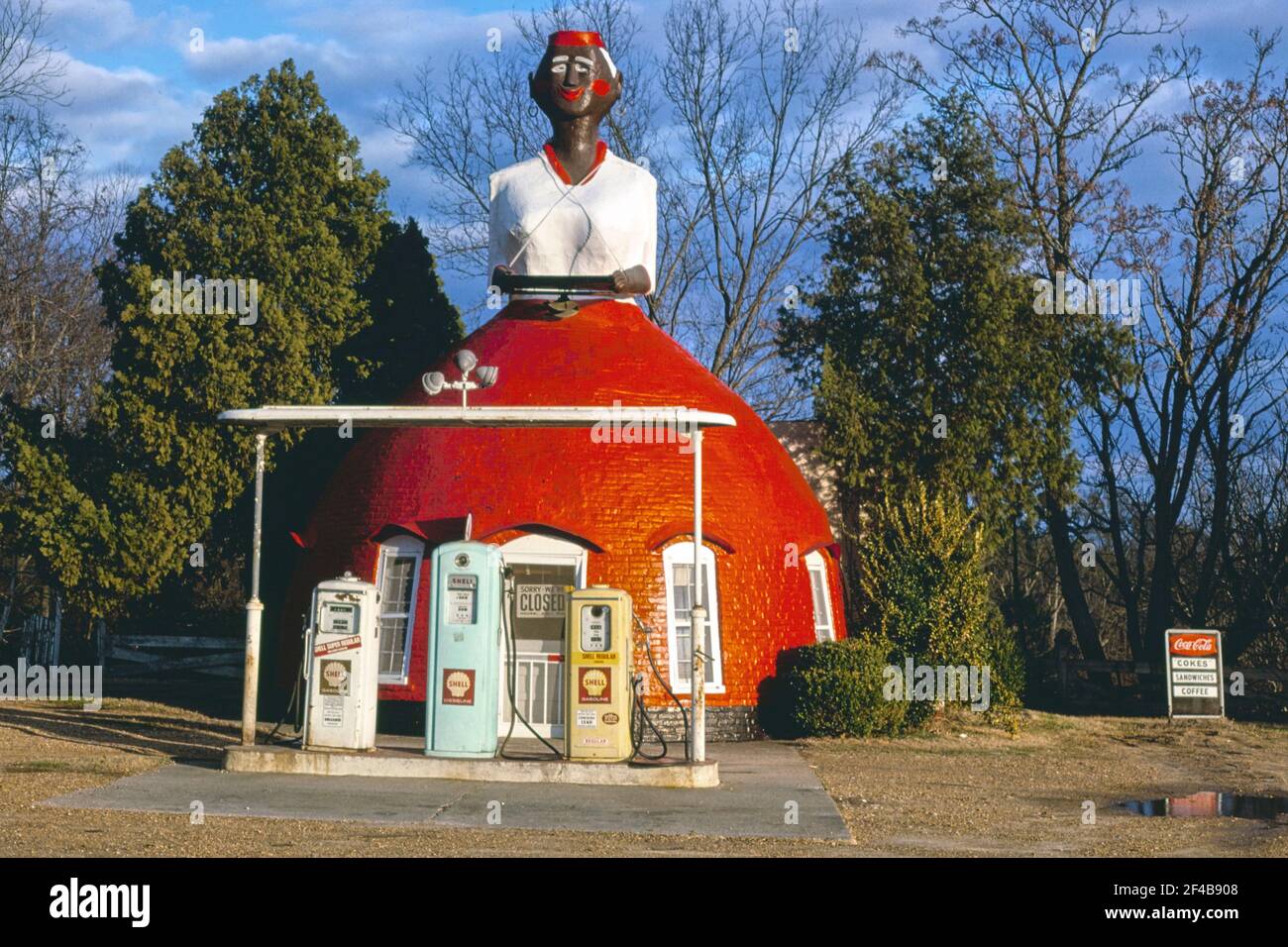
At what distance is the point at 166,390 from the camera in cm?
2605

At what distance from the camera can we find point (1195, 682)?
85.3 ft

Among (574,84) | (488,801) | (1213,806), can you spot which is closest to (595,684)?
(488,801)

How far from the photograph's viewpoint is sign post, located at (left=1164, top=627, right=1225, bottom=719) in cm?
2592

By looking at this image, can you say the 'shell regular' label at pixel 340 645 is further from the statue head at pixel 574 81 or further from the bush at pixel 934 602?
the statue head at pixel 574 81

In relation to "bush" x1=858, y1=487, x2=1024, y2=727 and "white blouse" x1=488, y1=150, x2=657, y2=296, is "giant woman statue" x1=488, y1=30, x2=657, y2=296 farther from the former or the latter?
"bush" x1=858, y1=487, x2=1024, y2=727

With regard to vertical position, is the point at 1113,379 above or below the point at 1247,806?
above

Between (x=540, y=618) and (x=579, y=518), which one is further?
(x=579, y=518)

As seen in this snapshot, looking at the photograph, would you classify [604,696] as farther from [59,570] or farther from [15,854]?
[59,570]

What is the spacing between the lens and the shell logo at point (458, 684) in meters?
15.4

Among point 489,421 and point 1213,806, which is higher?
point 489,421

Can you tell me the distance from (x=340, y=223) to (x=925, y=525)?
12.9 m

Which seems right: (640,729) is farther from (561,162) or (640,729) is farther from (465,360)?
(561,162)

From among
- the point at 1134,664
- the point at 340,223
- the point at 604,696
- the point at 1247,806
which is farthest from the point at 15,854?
the point at 1134,664

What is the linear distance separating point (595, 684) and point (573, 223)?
8462mm
